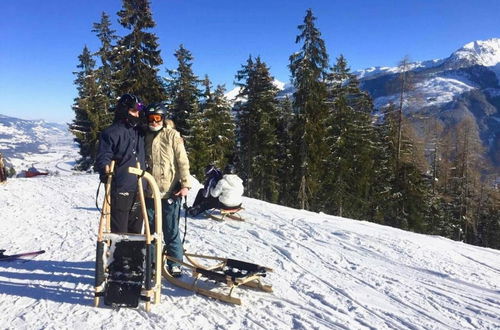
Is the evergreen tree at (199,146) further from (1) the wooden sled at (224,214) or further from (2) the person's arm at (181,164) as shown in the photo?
(2) the person's arm at (181,164)

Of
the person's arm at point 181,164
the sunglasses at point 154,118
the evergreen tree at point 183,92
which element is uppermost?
the evergreen tree at point 183,92

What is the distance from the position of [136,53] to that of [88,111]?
9331mm

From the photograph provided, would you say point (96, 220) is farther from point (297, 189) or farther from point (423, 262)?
point (297, 189)

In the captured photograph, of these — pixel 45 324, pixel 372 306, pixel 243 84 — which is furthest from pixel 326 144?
pixel 45 324

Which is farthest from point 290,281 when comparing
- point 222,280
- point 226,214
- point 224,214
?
point 226,214

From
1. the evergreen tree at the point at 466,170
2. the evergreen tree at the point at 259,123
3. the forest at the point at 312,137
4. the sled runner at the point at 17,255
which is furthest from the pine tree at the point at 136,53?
the evergreen tree at the point at 466,170

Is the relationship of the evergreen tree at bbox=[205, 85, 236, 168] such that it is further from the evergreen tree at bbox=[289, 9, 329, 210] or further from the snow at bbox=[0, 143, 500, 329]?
the snow at bbox=[0, 143, 500, 329]

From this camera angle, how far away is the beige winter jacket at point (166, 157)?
466 centimetres

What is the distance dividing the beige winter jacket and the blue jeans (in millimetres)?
156

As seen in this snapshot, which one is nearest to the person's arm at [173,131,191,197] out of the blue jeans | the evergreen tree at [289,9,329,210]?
the blue jeans

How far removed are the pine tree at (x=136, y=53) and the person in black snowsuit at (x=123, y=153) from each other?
21540mm

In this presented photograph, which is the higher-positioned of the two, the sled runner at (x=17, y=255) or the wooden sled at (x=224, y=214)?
the wooden sled at (x=224, y=214)

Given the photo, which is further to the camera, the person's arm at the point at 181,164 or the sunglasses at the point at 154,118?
the person's arm at the point at 181,164

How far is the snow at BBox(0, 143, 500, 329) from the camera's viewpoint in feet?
13.0
